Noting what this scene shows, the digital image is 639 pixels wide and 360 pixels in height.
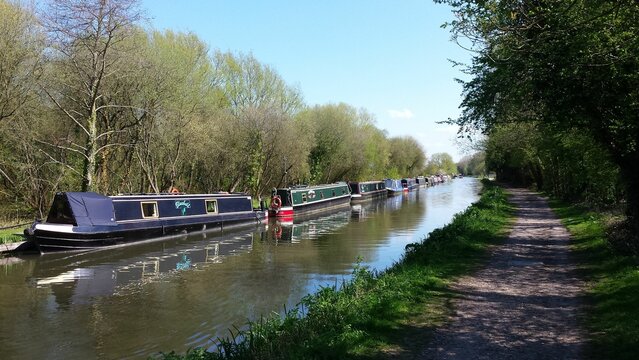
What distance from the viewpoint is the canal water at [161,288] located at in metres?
7.86

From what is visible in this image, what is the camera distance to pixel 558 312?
6.45 metres

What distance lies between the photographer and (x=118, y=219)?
18156mm

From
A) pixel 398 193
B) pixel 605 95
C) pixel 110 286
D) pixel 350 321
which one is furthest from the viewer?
pixel 398 193

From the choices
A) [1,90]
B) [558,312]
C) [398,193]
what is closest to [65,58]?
[1,90]

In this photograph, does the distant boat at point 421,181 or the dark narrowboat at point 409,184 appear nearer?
the dark narrowboat at point 409,184

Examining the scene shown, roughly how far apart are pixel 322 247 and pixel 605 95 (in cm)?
1071

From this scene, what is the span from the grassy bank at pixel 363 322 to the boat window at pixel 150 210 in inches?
486

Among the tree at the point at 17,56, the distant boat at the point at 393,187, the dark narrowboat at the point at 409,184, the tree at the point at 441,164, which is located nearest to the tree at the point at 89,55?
the tree at the point at 17,56

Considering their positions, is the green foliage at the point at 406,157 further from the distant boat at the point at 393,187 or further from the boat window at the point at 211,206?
the boat window at the point at 211,206

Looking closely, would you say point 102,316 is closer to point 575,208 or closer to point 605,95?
point 605,95

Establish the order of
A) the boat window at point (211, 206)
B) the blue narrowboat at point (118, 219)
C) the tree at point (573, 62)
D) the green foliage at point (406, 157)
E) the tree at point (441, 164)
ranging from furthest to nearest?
the tree at point (441, 164)
the green foliage at point (406, 157)
the boat window at point (211, 206)
the blue narrowboat at point (118, 219)
the tree at point (573, 62)

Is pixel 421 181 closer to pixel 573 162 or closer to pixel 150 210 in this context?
pixel 573 162

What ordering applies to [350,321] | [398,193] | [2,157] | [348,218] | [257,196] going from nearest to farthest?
[350,321], [2,157], [348,218], [257,196], [398,193]

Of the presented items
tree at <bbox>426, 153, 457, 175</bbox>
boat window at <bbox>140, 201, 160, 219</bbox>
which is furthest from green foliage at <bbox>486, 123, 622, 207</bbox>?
tree at <bbox>426, 153, 457, 175</bbox>
